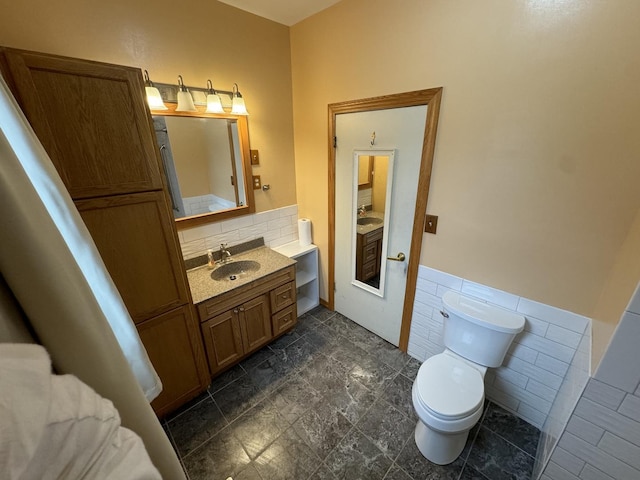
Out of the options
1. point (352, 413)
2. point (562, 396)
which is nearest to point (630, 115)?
point (562, 396)

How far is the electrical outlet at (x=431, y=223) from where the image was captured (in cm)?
164

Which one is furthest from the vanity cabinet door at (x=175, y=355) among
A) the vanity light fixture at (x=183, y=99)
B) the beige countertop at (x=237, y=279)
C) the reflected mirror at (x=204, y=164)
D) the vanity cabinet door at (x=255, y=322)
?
the vanity light fixture at (x=183, y=99)

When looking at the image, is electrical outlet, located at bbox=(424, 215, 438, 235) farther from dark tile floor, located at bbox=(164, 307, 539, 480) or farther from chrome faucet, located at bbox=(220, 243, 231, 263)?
chrome faucet, located at bbox=(220, 243, 231, 263)

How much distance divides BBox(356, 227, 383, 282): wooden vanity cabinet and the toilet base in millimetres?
1095

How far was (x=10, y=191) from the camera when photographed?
333 mm

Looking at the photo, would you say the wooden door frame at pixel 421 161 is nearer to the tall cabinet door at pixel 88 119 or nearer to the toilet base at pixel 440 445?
the toilet base at pixel 440 445

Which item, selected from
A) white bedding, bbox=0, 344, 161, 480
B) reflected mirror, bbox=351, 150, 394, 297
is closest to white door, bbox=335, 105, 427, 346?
reflected mirror, bbox=351, 150, 394, 297

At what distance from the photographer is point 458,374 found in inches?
56.5

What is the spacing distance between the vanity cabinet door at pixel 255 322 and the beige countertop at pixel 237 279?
18cm

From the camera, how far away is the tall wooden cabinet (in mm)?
943

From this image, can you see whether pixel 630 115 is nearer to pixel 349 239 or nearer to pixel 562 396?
pixel 562 396

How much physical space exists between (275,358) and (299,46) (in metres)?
2.47

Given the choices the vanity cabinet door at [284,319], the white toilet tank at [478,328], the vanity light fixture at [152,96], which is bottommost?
the vanity cabinet door at [284,319]

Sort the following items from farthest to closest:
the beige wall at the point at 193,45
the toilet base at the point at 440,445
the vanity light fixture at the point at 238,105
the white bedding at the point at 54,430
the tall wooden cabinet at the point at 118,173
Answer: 1. the vanity light fixture at the point at 238,105
2. the toilet base at the point at 440,445
3. the beige wall at the point at 193,45
4. the tall wooden cabinet at the point at 118,173
5. the white bedding at the point at 54,430
